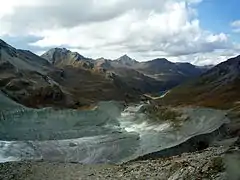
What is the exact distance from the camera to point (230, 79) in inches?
7470

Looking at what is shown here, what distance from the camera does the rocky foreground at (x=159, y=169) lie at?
79.5ft

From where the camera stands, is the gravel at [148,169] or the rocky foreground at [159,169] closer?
the rocky foreground at [159,169]

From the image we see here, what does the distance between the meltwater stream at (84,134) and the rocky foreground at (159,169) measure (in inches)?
521

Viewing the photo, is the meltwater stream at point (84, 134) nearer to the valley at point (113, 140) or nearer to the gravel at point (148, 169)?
the valley at point (113, 140)

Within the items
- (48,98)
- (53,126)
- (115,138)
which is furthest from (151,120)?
(48,98)

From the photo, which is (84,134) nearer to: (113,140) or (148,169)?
(113,140)

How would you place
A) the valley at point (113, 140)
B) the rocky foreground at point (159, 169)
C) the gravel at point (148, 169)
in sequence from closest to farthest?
the rocky foreground at point (159, 169) < the gravel at point (148, 169) < the valley at point (113, 140)

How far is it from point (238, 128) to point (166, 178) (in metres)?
34.3

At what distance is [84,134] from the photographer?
77562 mm

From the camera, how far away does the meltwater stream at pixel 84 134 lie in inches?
2184

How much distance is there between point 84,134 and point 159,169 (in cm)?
4900

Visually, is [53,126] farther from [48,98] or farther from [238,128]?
[48,98]

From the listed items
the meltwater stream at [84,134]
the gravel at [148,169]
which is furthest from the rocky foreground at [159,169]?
the meltwater stream at [84,134]

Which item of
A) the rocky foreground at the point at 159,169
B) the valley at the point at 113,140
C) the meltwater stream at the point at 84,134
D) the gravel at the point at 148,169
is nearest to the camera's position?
the rocky foreground at the point at 159,169
